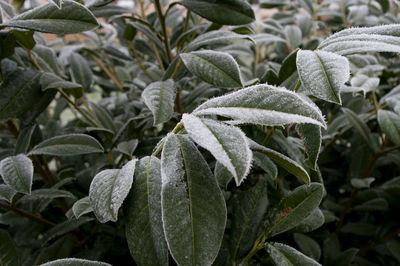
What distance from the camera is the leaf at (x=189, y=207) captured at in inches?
15.4

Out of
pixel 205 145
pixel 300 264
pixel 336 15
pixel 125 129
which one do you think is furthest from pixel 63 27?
pixel 336 15

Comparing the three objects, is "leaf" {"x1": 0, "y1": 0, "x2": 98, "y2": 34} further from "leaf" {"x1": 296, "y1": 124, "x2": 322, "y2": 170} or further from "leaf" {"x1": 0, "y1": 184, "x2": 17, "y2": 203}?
"leaf" {"x1": 296, "y1": 124, "x2": 322, "y2": 170}

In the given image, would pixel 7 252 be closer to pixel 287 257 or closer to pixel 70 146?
pixel 70 146

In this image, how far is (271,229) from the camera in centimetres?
56

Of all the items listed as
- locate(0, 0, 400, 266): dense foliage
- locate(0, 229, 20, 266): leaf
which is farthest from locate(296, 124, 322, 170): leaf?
locate(0, 229, 20, 266): leaf

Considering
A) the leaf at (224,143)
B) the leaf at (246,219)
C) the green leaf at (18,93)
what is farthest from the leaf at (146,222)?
the green leaf at (18,93)

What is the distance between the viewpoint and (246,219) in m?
0.63

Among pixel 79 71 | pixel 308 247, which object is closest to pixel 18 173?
pixel 79 71

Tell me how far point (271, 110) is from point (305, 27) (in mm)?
909

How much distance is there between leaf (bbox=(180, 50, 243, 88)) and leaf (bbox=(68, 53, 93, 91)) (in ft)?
1.47

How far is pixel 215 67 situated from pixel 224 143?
277mm

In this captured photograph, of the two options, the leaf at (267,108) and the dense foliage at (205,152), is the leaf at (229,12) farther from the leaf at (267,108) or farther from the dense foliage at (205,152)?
the leaf at (267,108)

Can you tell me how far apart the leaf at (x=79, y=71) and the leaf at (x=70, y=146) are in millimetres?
332

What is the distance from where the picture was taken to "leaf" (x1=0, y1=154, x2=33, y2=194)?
56 centimetres
